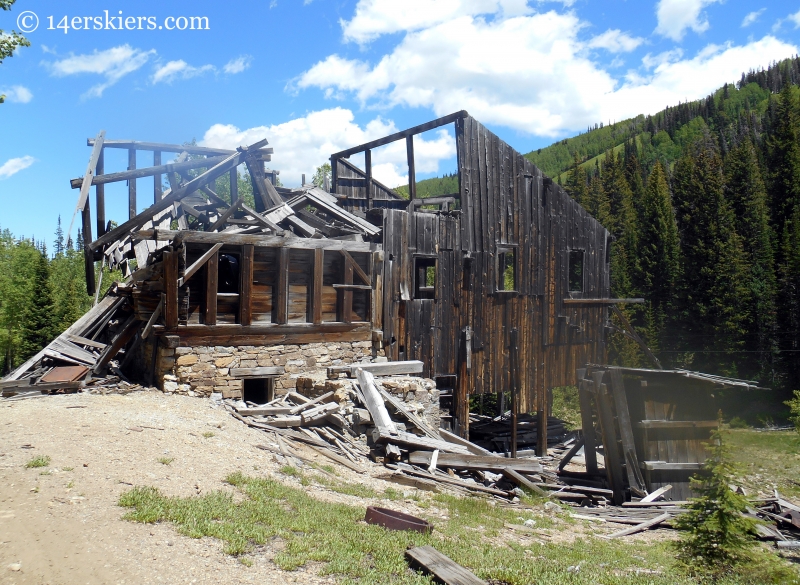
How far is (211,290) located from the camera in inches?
556

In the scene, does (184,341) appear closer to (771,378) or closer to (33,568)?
(33,568)

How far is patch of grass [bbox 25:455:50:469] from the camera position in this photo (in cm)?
754

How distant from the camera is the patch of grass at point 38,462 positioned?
24.7 ft

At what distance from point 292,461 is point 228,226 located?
758 cm

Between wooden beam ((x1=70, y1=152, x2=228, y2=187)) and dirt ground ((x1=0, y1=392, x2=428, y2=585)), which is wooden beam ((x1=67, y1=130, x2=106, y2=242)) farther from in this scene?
dirt ground ((x1=0, y1=392, x2=428, y2=585))

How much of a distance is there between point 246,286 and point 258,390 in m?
3.27

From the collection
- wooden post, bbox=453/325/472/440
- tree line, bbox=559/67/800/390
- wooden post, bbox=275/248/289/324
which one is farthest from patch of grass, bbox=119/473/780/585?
tree line, bbox=559/67/800/390

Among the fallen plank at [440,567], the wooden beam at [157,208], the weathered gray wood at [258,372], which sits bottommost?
the fallen plank at [440,567]

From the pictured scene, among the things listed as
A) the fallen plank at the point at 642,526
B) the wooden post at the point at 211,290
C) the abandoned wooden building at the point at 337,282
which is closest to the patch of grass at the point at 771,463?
the fallen plank at the point at 642,526

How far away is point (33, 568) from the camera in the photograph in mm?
5074

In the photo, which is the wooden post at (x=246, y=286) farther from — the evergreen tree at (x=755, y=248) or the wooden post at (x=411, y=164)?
the evergreen tree at (x=755, y=248)

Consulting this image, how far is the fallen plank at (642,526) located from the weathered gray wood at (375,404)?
4387 millimetres

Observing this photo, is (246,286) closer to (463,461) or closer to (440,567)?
(463,461)

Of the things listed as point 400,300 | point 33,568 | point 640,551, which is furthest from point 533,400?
point 33,568
